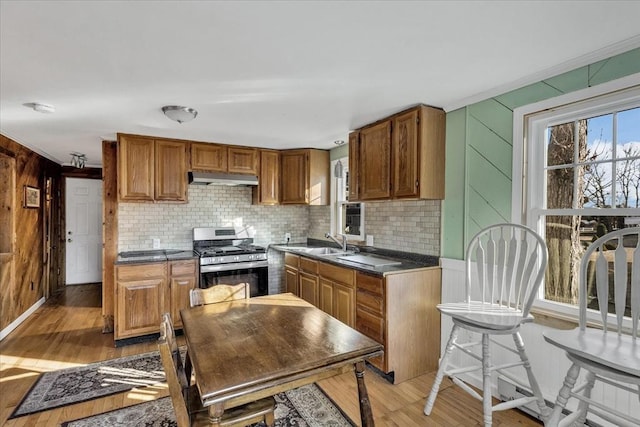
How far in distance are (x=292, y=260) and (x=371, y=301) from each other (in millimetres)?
1453

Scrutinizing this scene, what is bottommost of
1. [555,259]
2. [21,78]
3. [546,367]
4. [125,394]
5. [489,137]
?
[125,394]

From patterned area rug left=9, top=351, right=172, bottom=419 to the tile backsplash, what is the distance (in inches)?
52.8

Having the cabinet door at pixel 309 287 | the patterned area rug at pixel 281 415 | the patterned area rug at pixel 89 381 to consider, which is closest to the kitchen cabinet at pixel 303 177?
the cabinet door at pixel 309 287

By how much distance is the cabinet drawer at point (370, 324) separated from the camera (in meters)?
2.52

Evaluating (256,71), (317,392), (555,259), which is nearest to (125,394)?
(317,392)

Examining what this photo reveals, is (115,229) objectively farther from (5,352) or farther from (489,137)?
(489,137)

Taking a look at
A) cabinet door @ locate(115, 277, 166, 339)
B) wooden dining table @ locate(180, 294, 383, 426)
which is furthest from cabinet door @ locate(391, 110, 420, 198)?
cabinet door @ locate(115, 277, 166, 339)

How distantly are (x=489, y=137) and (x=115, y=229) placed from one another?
382cm

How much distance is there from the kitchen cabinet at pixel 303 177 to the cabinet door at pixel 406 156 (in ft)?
5.18

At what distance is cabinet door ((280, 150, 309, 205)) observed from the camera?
13.9 feet

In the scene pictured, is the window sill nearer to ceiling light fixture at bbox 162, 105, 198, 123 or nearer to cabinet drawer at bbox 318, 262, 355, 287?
cabinet drawer at bbox 318, 262, 355, 287

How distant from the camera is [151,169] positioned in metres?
3.52

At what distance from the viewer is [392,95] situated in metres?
2.38

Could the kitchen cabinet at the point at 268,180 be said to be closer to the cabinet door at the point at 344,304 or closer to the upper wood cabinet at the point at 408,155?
the upper wood cabinet at the point at 408,155
